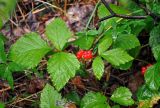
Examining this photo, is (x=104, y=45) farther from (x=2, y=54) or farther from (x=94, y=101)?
(x=2, y=54)

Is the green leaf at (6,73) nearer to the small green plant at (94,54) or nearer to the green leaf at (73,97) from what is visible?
the small green plant at (94,54)

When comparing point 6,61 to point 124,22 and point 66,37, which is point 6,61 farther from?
point 124,22

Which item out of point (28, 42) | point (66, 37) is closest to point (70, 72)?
point (66, 37)

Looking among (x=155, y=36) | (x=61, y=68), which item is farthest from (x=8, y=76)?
(x=155, y=36)

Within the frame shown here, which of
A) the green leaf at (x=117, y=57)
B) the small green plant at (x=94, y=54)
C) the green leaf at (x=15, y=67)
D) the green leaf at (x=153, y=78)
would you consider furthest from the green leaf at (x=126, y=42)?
the green leaf at (x=15, y=67)

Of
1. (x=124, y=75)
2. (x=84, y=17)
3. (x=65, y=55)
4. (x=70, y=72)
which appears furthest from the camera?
(x=84, y=17)

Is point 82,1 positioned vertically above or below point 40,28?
above

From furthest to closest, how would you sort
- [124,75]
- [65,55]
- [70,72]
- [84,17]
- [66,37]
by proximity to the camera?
1. [84,17]
2. [124,75]
3. [66,37]
4. [65,55]
5. [70,72]
